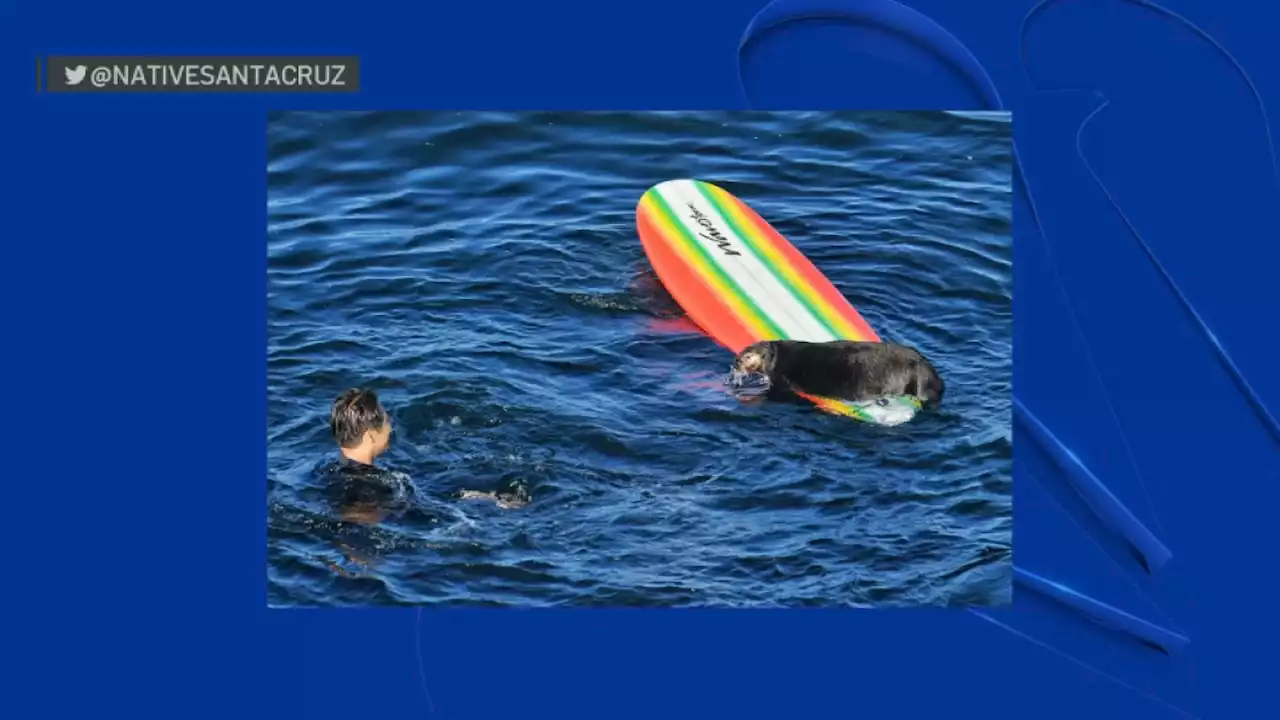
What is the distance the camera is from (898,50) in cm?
1106

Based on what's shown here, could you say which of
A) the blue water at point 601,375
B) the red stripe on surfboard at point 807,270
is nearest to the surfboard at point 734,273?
the red stripe on surfboard at point 807,270

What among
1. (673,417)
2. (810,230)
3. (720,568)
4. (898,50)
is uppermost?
(898,50)

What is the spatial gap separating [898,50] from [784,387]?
1.84 metres

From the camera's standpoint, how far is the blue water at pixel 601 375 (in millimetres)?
11117

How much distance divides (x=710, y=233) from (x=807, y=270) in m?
0.55

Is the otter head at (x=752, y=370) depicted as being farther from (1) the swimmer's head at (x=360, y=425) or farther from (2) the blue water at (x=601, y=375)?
(1) the swimmer's head at (x=360, y=425)

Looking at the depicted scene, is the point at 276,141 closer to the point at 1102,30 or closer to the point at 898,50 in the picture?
the point at 898,50

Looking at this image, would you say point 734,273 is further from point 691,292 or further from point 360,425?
point 360,425

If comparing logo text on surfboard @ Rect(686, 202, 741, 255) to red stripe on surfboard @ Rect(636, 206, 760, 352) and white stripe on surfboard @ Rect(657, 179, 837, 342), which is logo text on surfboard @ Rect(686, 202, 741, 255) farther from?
red stripe on surfboard @ Rect(636, 206, 760, 352)

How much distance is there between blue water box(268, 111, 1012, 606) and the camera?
11.1 m

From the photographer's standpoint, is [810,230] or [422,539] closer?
[422,539]

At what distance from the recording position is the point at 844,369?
38.5 ft

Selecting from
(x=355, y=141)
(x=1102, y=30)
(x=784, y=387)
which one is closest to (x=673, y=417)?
(x=784, y=387)
